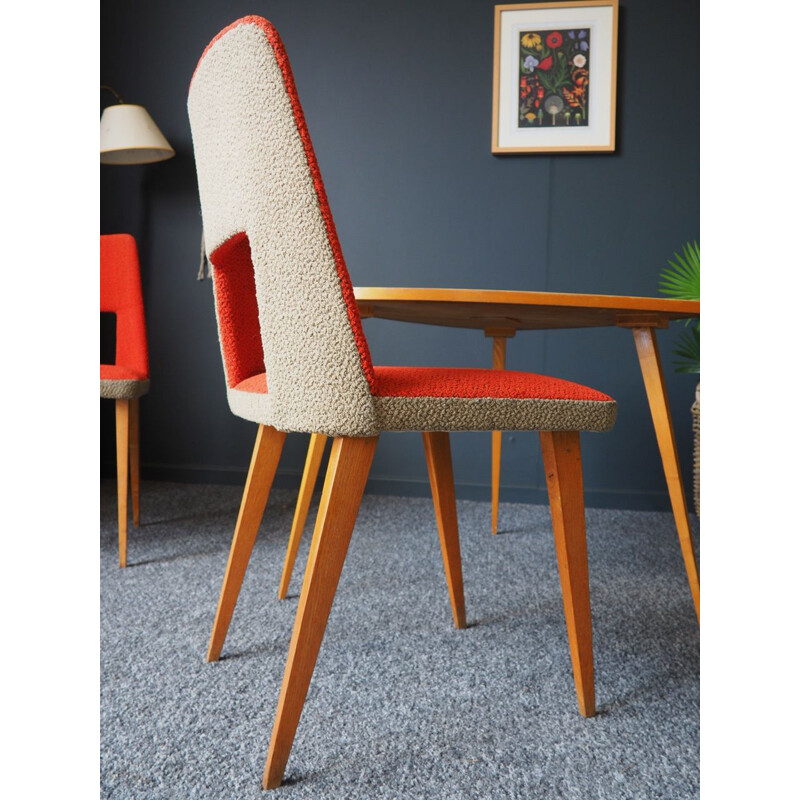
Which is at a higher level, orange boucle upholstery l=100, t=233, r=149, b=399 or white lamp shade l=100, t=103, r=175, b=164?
white lamp shade l=100, t=103, r=175, b=164

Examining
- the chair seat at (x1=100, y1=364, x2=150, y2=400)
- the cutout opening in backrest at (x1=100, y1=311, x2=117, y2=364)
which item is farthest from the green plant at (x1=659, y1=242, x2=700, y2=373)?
the cutout opening in backrest at (x1=100, y1=311, x2=117, y2=364)

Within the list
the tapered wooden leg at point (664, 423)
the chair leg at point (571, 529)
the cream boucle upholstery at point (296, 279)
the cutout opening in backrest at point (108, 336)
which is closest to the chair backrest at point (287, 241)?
the cream boucle upholstery at point (296, 279)

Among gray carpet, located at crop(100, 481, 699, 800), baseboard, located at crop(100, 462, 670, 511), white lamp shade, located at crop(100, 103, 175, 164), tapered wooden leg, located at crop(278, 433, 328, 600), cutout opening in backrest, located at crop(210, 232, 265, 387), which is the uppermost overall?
white lamp shade, located at crop(100, 103, 175, 164)

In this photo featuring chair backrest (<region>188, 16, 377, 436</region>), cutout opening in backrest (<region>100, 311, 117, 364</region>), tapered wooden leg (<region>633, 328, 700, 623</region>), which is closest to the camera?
chair backrest (<region>188, 16, 377, 436</region>)

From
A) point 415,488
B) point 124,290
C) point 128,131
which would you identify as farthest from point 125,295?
point 415,488

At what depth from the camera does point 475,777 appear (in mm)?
809

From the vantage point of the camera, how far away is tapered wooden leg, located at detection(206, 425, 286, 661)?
1.09 meters

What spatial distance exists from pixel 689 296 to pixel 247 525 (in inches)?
56.6

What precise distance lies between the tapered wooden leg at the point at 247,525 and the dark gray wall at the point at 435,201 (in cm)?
146

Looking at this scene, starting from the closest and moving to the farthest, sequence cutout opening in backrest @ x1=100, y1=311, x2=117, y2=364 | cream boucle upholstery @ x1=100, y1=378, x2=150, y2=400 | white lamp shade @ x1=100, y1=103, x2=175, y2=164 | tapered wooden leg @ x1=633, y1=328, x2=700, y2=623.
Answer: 1. tapered wooden leg @ x1=633, y1=328, x2=700, y2=623
2. cream boucle upholstery @ x1=100, y1=378, x2=150, y2=400
3. white lamp shade @ x1=100, y1=103, x2=175, y2=164
4. cutout opening in backrest @ x1=100, y1=311, x2=117, y2=364

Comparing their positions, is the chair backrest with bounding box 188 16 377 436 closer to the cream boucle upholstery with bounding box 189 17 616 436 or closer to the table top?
the cream boucle upholstery with bounding box 189 17 616 436
